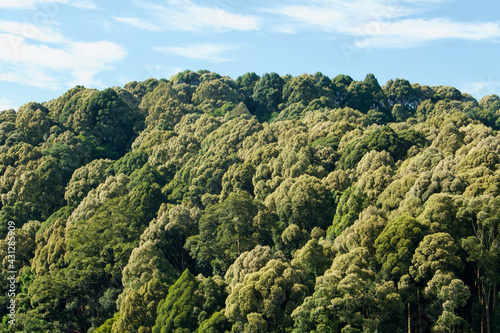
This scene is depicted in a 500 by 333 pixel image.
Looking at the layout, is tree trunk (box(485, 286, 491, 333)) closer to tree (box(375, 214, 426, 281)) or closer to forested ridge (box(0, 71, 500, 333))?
forested ridge (box(0, 71, 500, 333))

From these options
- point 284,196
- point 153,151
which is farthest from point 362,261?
point 153,151

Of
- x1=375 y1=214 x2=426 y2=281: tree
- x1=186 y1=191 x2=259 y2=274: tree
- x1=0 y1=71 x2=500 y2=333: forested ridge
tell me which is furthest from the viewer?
x1=186 y1=191 x2=259 y2=274: tree

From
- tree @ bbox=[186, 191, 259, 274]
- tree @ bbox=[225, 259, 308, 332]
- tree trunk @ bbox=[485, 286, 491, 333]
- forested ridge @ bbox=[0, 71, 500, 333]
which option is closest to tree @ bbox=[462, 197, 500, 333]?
tree trunk @ bbox=[485, 286, 491, 333]

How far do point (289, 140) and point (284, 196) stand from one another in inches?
698

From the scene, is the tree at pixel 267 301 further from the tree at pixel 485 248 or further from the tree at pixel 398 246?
the tree at pixel 485 248

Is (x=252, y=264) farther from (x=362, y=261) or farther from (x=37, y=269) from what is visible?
(x=37, y=269)

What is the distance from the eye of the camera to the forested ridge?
129 feet

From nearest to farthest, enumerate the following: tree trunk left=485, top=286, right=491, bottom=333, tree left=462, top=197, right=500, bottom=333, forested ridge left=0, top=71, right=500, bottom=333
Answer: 1. tree trunk left=485, top=286, right=491, bottom=333
2. tree left=462, top=197, right=500, bottom=333
3. forested ridge left=0, top=71, right=500, bottom=333

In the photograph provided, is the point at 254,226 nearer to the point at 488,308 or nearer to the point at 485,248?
the point at 485,248

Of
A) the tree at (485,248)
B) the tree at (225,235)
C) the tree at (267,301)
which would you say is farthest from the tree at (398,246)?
the tree at (225,235)

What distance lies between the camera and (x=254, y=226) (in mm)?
54938

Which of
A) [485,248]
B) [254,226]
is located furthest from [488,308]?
[254,226]

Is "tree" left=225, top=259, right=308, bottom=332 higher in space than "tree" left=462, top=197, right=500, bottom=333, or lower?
lower

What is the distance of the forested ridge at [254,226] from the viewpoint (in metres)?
39.3
